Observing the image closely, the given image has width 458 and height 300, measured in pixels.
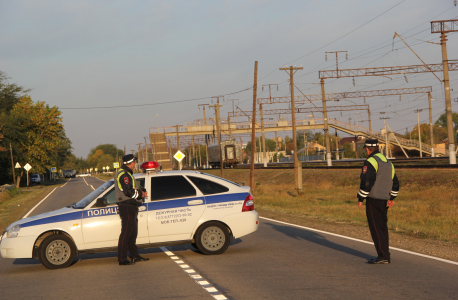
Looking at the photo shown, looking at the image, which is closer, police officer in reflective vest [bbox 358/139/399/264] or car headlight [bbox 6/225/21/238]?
police officer in reflective vest [bbox 358/139/399/264]

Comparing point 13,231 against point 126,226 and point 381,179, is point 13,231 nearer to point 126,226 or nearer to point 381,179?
point 126,226

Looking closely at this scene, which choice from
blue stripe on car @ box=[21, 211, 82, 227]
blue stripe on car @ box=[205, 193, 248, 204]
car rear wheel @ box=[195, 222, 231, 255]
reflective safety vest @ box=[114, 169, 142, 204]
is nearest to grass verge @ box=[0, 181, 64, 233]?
blue stripe on car @ box=[21, 211, 82, 227]

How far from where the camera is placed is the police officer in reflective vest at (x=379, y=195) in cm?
809

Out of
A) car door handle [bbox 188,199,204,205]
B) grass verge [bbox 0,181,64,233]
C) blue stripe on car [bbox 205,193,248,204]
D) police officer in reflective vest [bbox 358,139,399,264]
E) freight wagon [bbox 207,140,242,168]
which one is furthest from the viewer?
freight wagon [bbox 207,140,242,168]

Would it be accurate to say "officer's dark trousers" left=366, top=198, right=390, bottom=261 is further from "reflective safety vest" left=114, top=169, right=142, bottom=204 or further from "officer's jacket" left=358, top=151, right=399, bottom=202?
"reflective safety vest" left=114, top=169, right=142, bottom=204

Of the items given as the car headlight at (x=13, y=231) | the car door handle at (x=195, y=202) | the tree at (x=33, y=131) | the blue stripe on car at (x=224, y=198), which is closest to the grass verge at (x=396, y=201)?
the blue stripe on car at (x=224, y=198)

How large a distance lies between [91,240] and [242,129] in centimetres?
7683

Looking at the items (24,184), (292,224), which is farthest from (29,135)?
(292,224)

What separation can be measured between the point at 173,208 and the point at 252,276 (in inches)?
94.9

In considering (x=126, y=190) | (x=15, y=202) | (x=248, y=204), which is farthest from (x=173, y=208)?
(x=15, y=202)

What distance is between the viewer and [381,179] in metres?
8.13

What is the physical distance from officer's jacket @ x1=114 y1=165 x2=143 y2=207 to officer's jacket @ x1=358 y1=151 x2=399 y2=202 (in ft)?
12.6

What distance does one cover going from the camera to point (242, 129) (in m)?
85.4

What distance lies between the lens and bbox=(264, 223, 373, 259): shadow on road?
942 cm
